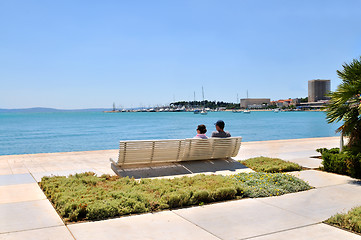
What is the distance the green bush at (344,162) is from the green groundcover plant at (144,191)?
1582 millimetres

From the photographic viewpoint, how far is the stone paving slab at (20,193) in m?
5.91

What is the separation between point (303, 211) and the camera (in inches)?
206

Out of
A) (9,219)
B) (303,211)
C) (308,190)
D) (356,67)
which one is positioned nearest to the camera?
(9,219)

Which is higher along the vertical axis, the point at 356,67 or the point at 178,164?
the point at 356,67

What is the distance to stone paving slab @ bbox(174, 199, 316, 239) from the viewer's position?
4.43 metres

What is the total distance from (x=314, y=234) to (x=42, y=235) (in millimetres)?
3468

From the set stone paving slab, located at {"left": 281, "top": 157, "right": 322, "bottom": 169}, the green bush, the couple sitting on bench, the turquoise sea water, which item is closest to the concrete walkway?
the green bush

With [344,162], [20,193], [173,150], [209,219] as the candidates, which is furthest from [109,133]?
[209,219]

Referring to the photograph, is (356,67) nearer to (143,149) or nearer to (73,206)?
(143,149)

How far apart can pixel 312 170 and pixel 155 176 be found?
13.2 ft

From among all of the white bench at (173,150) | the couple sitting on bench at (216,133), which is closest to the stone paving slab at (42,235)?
the white bench at (173,150)

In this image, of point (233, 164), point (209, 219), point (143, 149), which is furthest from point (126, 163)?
point (209, 219)

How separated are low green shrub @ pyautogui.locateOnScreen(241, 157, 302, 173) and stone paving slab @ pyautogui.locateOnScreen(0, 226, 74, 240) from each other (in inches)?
215

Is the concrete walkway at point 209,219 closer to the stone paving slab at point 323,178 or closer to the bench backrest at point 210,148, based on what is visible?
the stone paving slab at point 323,178
